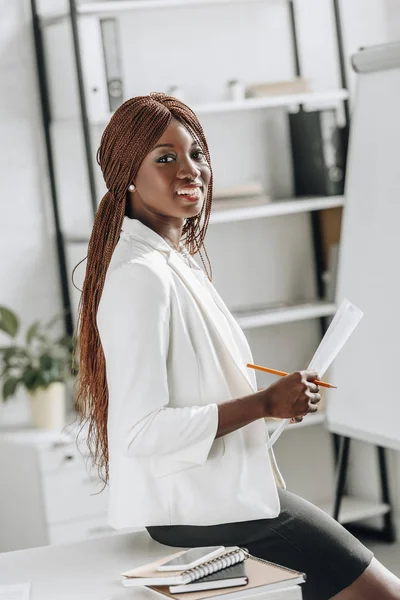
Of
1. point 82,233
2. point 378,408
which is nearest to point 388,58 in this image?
point 378,408

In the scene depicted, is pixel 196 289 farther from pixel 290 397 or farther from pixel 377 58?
pixel 377 58

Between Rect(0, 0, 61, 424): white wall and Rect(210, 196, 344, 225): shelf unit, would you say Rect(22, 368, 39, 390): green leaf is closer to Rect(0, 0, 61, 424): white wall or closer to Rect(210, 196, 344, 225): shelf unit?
Rect(0, 0, 61, 424): white wall

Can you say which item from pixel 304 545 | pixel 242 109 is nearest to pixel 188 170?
pixel 304 545

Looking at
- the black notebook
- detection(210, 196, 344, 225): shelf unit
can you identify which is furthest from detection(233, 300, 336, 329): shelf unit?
the black notebook

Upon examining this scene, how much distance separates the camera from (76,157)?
158 inches

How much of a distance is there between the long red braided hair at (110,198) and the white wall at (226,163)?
6.74ft

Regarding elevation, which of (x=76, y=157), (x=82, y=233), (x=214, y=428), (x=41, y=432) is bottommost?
(x=41, y=432)

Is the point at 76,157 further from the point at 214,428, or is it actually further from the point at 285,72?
the point at 214,428

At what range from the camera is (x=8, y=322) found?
3.86 m

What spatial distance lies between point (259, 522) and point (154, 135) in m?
0.66

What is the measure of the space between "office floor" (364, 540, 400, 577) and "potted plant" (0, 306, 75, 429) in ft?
4.13

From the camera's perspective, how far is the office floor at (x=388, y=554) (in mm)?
3912

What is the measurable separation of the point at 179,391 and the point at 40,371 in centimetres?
210

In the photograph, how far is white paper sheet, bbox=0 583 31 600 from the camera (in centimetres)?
174
